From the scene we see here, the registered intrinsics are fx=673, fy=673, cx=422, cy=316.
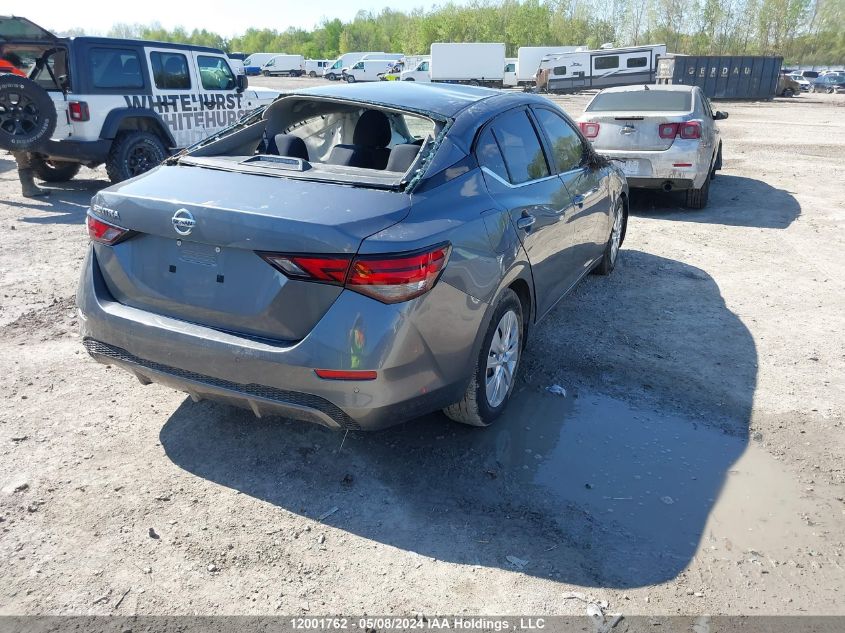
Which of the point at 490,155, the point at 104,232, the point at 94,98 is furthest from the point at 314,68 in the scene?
the point at 104,232

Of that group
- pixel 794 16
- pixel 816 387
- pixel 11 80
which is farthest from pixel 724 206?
pixel 794 16

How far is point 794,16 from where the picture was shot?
80.8 metres

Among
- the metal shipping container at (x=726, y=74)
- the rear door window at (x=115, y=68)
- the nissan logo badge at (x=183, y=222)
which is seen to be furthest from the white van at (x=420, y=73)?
the nissan logo badge at (x=183, y=222)

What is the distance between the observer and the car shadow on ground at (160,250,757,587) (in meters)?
2.80

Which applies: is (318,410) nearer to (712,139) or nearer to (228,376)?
(228,376)

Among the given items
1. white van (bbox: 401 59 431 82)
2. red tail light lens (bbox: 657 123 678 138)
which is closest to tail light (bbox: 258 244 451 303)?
red tail light lens (bbox: 657 123 678 138)

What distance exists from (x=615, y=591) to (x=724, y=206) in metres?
8.30

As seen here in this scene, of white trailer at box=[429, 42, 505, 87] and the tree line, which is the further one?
the tree line

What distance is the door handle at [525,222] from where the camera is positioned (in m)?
3.60

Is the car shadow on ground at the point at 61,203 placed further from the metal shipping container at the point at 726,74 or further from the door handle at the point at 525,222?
the metal shipping container at the point at 726,74

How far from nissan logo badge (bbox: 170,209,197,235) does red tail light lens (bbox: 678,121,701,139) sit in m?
7.42

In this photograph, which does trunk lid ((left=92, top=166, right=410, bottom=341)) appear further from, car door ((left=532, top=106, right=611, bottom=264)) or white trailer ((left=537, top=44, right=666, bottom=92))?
white trailer ((left=537, top=44, right=666, bottom=92))

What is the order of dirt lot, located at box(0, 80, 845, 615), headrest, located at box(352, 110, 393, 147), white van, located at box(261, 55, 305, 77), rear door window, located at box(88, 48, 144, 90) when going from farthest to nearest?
white van, located at box(261, 55, 305, 77) → rear door window, located at box(88, 48, 144, 90) → headrest, located at box(352, 110, 393, 147) → dirt lot, located at box(0, 80, 845, 615)

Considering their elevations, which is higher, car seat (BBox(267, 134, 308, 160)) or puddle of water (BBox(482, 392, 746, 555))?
car seat (BBox(267, 134, 308, 160))
